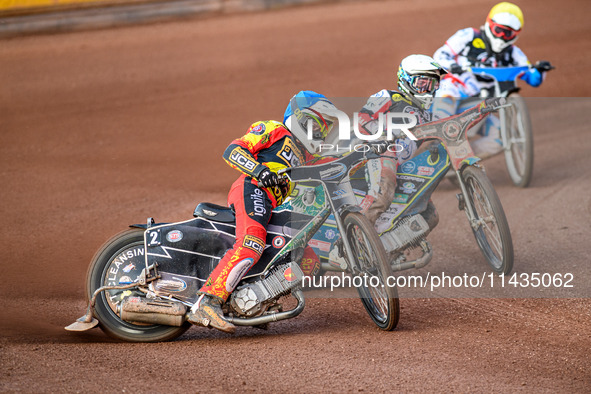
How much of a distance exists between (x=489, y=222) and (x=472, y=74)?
377 centimetres

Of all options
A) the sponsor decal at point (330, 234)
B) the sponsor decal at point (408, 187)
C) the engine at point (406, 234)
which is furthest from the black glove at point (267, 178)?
the sponsor decal at point (408, 187)

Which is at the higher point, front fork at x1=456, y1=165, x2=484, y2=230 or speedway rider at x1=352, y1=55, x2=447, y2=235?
speedway rider at x1=352, y1=55, x2=447, y2=235

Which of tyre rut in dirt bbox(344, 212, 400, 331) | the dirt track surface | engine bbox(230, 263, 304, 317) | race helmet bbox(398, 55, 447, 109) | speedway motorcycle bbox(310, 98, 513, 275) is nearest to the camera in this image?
the dirt track surface

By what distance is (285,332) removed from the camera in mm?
5793

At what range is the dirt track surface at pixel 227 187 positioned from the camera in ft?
16.2

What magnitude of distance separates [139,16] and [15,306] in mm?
13543

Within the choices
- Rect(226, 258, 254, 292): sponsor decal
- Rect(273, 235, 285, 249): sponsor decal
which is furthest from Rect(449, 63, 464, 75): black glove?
Rect(226, 258, 254, 292): sponsor decal

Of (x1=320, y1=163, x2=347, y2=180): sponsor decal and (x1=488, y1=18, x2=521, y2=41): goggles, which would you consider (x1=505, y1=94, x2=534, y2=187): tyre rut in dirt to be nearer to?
(x1=488, y1=18, x2=521, y2=41): goggles

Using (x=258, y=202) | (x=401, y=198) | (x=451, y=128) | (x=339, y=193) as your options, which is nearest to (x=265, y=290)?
(x=258, y=202)

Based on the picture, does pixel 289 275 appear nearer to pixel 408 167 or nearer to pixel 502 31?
pixel 408 167

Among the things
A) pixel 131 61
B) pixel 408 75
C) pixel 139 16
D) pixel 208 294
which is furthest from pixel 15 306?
pixel 139 16


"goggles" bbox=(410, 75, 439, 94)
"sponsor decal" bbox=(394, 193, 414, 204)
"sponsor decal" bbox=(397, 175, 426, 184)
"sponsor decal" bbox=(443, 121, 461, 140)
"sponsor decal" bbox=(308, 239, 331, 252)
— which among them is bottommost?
"sponsor decal" bbox=(308, 239, 331, 252)

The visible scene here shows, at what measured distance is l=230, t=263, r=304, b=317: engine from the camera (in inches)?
219

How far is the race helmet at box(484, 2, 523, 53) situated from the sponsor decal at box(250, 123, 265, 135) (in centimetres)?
544
